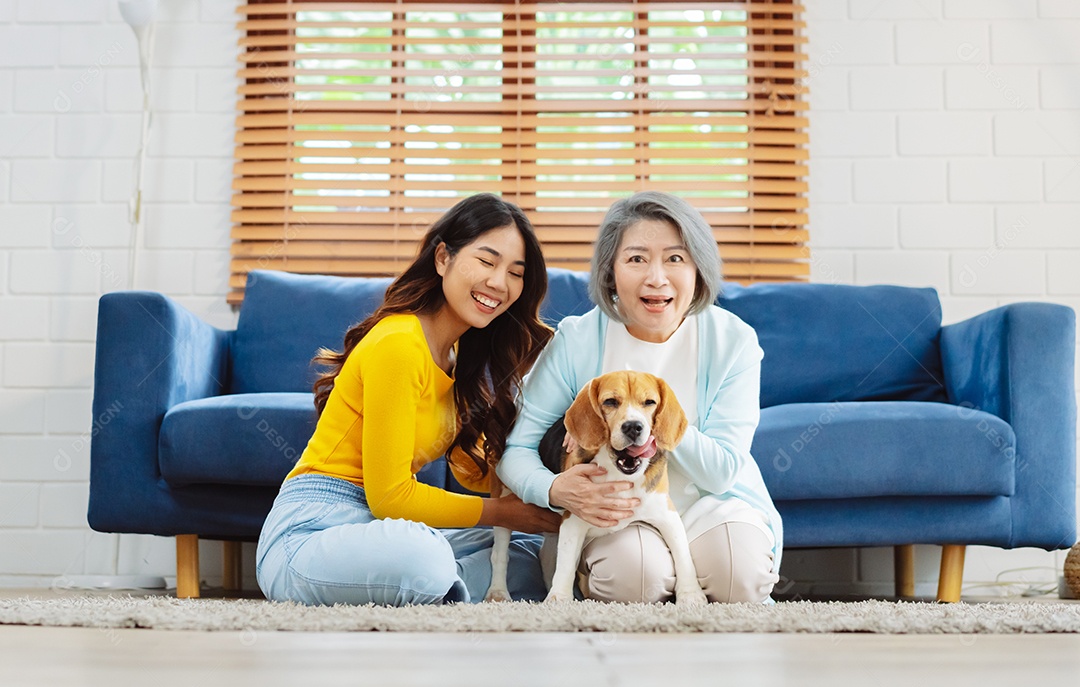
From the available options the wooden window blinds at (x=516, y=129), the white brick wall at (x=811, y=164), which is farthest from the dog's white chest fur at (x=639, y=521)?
the white brick wall at (x=811, y=164)

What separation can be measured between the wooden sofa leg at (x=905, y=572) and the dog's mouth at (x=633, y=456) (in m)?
1.47

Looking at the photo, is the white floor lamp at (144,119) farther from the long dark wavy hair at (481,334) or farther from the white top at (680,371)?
the white top at (680,371)

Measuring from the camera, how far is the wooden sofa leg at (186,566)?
7.66 ft

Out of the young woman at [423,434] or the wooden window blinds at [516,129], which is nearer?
the young woman at [423,434]

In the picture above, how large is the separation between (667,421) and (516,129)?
6.09 ft

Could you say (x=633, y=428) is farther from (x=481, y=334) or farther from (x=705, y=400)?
(x=481, y=334)

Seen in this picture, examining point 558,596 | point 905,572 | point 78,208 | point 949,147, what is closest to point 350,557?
point 558,596

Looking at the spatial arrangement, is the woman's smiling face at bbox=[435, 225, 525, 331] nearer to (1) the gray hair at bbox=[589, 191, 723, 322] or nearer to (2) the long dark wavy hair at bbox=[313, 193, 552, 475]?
(2) the long dark wavy hair at bbox=[313, 193, 552, 475]

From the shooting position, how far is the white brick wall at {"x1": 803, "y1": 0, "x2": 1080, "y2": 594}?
315 centimetres

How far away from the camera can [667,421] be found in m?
1.64

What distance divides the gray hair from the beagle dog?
258 millimetres

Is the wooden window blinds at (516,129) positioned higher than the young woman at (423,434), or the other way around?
the wooden window blinds at (516,129)

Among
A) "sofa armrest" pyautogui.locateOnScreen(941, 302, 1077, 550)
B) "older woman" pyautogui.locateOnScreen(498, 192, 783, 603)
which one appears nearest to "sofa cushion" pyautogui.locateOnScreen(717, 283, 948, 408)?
"sofa armrest" pyautogui.locateOnScreen(941, 302, 1077, 550)

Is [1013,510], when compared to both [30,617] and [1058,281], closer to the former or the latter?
[1058,281]
